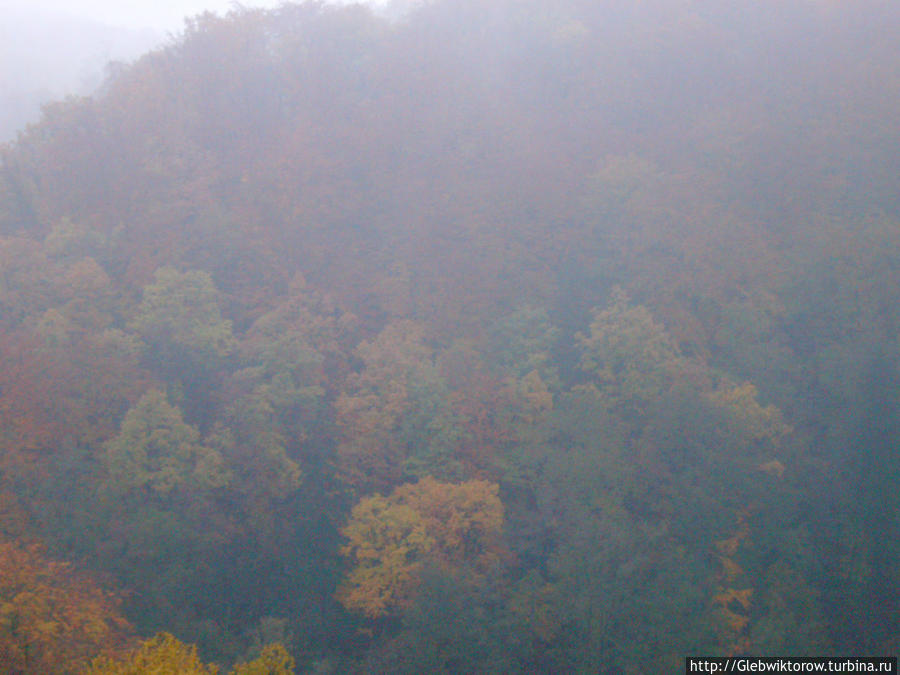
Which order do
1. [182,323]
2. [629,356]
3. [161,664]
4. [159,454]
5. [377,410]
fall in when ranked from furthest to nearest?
[182,323]
[629,356]
[377,410]
[159,454]
[161,664]

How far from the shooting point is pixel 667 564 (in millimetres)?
20891

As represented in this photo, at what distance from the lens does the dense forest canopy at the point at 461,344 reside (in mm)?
20688

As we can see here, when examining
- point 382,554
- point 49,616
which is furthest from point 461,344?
point 49,616

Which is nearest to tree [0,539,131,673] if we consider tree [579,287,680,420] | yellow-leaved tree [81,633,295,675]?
yellow-leaved tree [81,633,295,675]

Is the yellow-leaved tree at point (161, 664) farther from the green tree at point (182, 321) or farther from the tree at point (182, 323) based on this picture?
the green tree at point (182, 321)

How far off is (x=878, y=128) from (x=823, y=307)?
40.2 feet

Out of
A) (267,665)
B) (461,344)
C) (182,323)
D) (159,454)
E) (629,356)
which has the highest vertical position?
(461,344)

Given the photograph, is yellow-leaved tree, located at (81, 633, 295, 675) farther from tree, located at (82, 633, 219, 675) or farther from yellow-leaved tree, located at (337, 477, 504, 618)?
yellow-leaved tree, located at (337, 477, 504, 618)

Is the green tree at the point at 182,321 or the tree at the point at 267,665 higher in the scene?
the green tree at the point at 182,321

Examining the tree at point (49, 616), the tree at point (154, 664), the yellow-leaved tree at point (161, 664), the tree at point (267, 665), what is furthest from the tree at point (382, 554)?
the tree at point (154, 664)

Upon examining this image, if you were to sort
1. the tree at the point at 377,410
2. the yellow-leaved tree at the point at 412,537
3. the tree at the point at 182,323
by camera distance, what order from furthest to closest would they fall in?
1. the tree at the point at 182,323
2. the tree at the point at 377,410
3. the yellow-leaved tree at the point at 412,537

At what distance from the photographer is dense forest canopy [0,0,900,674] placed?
20.7m

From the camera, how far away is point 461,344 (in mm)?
29703

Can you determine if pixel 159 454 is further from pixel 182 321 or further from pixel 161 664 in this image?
pixel 161 664
